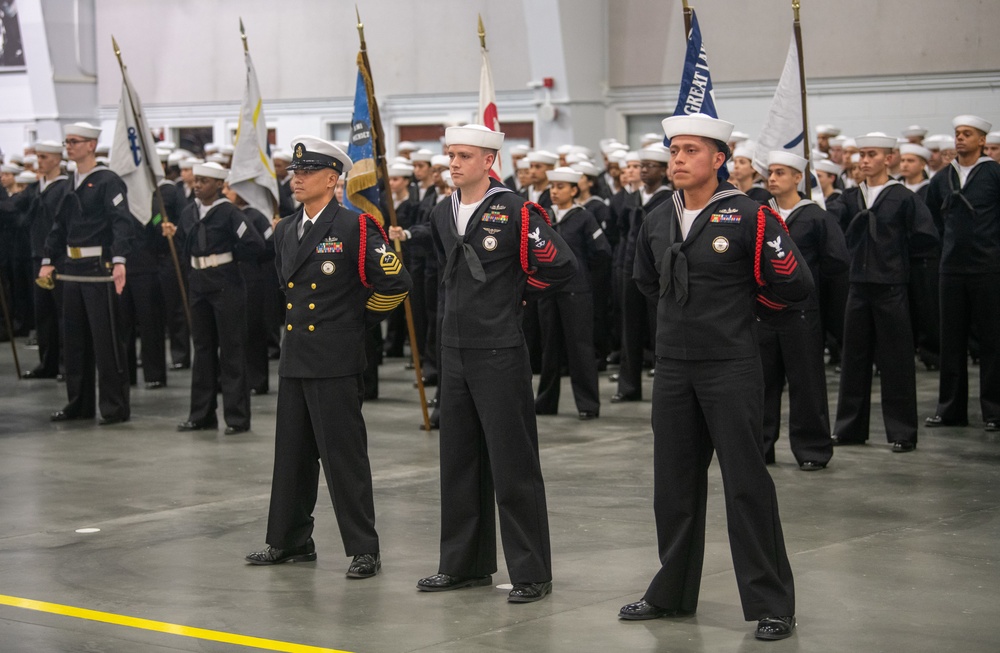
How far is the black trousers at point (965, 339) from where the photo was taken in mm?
11039

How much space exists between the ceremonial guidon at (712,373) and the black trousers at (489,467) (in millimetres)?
629

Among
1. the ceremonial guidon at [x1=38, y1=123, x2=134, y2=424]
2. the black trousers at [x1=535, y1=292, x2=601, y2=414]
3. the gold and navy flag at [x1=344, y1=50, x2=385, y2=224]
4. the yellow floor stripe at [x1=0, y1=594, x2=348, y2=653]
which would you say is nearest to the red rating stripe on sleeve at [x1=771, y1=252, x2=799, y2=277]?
the yellow floor stripe at [x1=0, y1=594, x2=348, y2=653]

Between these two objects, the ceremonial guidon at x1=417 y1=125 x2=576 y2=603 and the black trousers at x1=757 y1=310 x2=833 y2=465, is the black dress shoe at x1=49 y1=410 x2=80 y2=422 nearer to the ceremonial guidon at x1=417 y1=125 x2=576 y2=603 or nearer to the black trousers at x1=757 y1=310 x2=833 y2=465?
the black trousers at x1=757 y1=310 x2=833 y2=465

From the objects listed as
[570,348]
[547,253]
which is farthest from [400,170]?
[547,253]

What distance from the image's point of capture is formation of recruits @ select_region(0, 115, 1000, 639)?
602 cm

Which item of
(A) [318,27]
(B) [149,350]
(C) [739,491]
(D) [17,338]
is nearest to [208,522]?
(C) [739,491]

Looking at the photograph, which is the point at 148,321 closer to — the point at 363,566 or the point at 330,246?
the point at 330,246

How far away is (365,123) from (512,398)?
4910 millimetres

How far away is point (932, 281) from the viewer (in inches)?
555

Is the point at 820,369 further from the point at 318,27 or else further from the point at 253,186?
the point at 318,27

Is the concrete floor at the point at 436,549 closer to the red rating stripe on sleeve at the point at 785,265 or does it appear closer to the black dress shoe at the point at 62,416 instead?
the black dress shoe at the point at 62,416

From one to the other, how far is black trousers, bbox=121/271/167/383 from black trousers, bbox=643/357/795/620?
9.12 metres

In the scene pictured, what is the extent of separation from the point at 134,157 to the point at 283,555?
281 inches

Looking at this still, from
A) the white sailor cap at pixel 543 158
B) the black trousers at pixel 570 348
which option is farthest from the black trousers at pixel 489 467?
the white sailor cap at pixel 543 158
